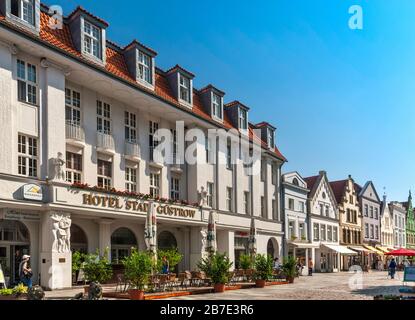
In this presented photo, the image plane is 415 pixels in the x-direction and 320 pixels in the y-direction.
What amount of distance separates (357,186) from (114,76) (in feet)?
178

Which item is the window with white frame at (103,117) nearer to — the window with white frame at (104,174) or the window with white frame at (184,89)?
the window with white frame at (104,174)

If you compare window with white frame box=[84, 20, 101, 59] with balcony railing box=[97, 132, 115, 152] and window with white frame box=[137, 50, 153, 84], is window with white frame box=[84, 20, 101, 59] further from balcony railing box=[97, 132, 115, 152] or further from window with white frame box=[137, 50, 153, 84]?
balcony railing box=[97, 132, 115, 152]

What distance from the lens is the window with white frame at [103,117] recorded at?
89.1ft

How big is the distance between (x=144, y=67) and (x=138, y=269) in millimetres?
15063

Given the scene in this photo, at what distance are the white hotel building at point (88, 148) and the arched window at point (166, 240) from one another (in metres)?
0.10

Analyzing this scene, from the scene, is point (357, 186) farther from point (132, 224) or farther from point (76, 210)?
point (76, 210)

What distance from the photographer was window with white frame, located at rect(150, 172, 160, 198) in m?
30.8

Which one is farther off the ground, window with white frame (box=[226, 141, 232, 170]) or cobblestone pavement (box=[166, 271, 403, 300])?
window with white frame (box=[226, 141, 232, 170])

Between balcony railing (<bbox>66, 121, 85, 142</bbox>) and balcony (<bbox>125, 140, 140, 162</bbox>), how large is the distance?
3503 mm

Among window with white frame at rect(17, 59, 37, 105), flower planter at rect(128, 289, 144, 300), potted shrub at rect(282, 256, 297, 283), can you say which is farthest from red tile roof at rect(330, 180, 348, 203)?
flower planter at rect(128, 289, 144, 300)

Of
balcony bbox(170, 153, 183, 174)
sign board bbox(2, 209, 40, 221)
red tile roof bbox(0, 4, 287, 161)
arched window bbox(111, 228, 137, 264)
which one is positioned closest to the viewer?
sign board bbox(2, 209, 40, 221)

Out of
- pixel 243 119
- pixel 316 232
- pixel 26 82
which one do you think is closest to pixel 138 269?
pixel 26 82

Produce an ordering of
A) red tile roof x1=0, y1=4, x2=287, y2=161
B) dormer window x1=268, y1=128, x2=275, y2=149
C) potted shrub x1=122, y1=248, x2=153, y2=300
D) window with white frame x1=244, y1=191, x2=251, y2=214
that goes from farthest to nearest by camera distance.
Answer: dormer window x1=268, y1=128, x2=275, y2=149, window with white frame x1=244, y1=191, x2=251, y2=214, red tile roof x1=0, y1=4, x2=287, y2=161, potted shrub x1=122, y1=248, x2=153, y2=300

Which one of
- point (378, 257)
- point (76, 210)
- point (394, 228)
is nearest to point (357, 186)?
point (378, 257)
